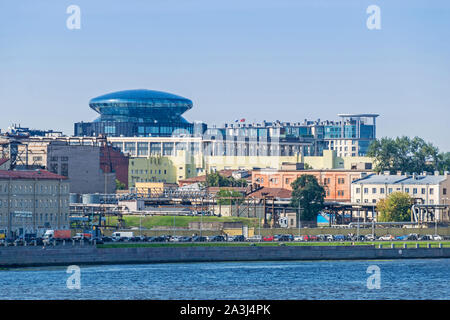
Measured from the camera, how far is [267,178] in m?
146

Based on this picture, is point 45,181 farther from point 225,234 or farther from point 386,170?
point 386,170

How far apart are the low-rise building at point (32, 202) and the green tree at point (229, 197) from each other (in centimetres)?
2859

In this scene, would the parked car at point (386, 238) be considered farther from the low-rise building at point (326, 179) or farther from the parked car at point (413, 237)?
the low-rise building at point (326, 179)

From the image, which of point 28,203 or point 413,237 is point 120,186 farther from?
point 413,237

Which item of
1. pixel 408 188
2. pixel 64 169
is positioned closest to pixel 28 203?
pixel 64 169

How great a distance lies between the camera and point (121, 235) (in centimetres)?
9362

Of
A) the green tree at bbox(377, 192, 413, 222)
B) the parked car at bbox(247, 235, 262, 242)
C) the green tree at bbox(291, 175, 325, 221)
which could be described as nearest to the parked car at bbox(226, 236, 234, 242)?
the parked car at bbox(247, 235, 262, 242)

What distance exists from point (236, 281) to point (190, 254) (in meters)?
14.7

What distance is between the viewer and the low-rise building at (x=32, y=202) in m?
88.4

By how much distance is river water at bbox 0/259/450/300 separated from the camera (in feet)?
186

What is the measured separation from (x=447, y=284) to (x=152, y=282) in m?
17.4

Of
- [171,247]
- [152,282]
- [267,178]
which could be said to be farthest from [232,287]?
[267,178]

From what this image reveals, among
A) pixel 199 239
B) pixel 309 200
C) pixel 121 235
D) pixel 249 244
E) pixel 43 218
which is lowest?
pixel 249 244

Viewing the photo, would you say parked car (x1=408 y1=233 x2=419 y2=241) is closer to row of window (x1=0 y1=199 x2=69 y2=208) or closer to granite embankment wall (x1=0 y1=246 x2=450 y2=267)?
granite embankment wall (x1=0 y1=246 x2=450 y2=267)
